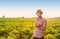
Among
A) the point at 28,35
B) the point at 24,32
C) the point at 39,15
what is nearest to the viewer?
the point at 39,15

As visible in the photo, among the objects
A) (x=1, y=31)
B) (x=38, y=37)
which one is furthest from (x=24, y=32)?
(x=38, y=37)

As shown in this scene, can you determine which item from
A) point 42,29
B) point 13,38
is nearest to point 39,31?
point 42,29

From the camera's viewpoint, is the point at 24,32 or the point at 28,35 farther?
the point at 24,32

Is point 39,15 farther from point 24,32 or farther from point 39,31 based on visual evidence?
point 24,32

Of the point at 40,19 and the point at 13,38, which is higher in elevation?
the point at 40,19

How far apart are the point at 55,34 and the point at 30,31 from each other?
1115 mm

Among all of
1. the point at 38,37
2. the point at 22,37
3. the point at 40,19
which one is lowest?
the point at 22,37

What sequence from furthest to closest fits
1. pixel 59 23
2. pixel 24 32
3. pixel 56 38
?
pixel 59 23 < pixel 24 32 < pixel 56 38

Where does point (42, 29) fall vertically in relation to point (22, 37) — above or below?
above

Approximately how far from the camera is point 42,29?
5578 millimetres

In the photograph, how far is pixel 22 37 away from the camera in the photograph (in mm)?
10633

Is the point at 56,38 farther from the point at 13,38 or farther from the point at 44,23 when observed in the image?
the point at 44,23

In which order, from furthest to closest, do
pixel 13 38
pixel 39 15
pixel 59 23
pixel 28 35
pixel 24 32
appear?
pixel 59 23
pixel 24 32
pixel 28 35
pixel 13 38
pixel 39 15

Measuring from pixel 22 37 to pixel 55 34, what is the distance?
1452 mm
